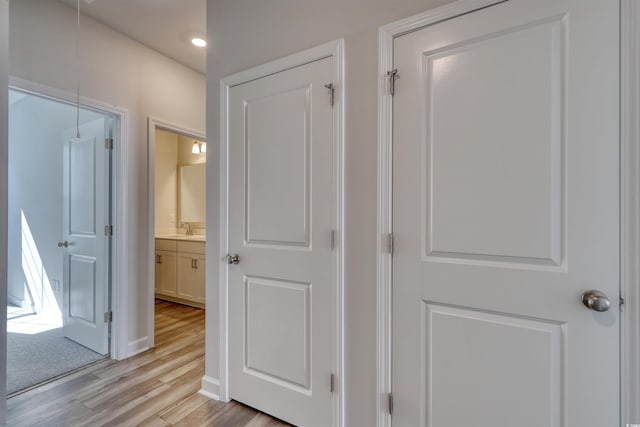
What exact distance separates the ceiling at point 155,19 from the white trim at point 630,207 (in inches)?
94.9

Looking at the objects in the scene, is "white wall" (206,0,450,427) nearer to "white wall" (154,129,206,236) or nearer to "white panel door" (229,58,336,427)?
"white panel door" (229,58,336,427)

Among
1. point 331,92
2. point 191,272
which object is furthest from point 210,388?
point 191,272

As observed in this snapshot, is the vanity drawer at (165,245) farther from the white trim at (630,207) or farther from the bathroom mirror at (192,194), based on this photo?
the white trim at (630,207)

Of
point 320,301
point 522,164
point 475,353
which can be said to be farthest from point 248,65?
point 475,353

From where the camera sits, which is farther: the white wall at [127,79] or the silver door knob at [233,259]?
the white wall at [127,79]

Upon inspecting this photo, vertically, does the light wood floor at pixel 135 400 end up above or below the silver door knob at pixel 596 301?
below

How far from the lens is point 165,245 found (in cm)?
408

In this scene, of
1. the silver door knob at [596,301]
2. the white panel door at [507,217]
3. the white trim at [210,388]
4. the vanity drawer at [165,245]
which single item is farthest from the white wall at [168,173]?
the silver door knob at [596,301]

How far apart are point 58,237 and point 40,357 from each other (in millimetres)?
1399

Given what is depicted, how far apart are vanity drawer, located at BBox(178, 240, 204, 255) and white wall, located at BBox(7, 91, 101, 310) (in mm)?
1197

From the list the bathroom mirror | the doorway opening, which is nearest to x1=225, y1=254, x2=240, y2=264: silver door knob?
the doorway opening

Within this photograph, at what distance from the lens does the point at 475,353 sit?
48.9 inches

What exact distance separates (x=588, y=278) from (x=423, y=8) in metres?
1.24

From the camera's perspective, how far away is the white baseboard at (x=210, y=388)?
198 centimetres
